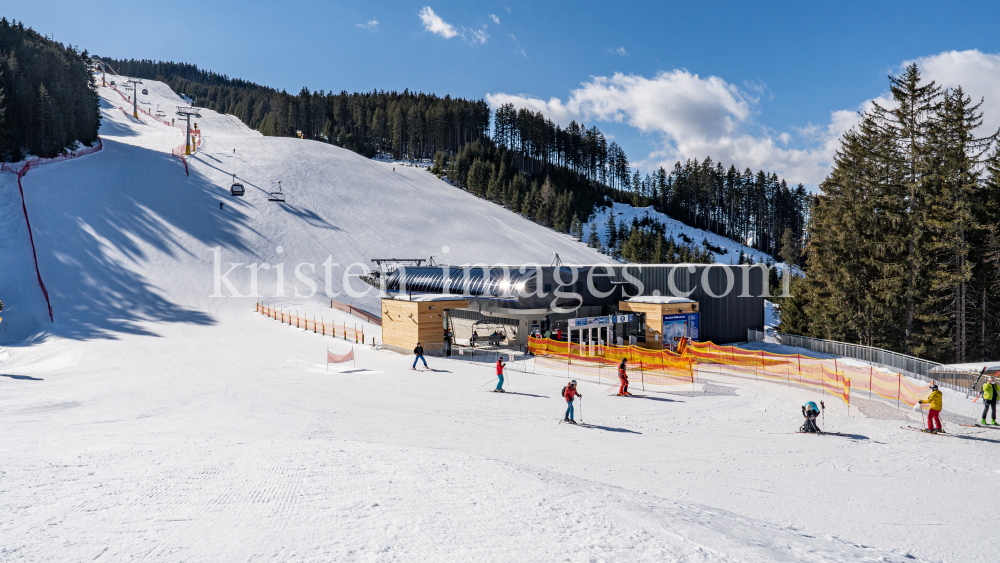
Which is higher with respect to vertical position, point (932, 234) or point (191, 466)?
A: point (932, 234)

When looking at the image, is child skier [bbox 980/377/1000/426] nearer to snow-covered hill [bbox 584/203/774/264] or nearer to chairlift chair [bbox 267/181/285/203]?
chairlift chair [bbox 267/181/285/203]

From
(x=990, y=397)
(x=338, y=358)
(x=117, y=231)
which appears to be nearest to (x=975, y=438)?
(x=990, y=397)

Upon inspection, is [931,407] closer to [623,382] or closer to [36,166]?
[623,382]

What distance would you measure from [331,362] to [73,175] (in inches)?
1760

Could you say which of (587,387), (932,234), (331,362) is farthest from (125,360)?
(932,234)

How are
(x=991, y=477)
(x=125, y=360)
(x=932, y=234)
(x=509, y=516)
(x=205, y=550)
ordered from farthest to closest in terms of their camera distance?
(x=932, y=234)
(x=125, y=360)
(x=991, y=477)
(x=509, y=516)
(x=205, y=550)

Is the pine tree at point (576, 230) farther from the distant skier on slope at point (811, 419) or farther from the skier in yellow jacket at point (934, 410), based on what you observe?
the distant skier on slope at point (811, 419)

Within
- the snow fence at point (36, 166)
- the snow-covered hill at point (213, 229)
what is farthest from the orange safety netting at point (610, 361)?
the snow fence at point (36, 166)

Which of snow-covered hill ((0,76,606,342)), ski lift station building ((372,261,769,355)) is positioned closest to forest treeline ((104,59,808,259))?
snow-covered hill ((0,76,606,342))

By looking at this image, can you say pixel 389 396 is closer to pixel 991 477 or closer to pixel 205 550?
pixel 205 550

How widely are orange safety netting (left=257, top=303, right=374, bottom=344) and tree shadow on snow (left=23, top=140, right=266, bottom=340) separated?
3377mm

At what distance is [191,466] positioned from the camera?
7863 mm

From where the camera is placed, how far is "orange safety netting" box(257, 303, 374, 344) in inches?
1060

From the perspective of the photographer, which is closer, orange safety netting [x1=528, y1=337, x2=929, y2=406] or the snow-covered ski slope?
the snow-covered ski slope
